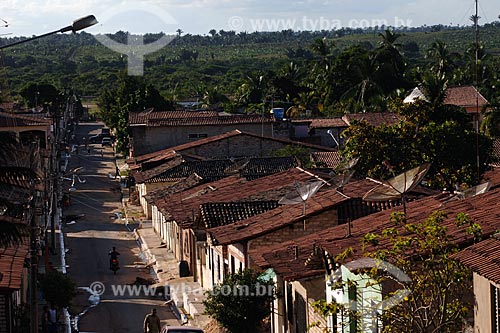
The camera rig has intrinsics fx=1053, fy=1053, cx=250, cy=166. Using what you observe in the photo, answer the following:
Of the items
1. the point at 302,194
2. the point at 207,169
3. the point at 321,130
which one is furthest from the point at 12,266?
the point at 321,130

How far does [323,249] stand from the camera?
1778 cm

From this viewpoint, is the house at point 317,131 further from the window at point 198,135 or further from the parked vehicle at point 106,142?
the parked vehicle at point 106,142

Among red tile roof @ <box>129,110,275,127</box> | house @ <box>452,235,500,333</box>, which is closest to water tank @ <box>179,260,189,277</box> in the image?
house @ <box>452,235,500,333</box>

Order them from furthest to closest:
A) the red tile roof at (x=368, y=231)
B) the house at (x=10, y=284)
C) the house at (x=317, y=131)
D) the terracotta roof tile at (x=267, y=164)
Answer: the house at (x=317, y=131) → the terracotta roof tile at (x=267, y=164) → the house at (x=10, y=284) → the red tile roof at (x=368, y=231)

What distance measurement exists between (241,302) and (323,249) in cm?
542

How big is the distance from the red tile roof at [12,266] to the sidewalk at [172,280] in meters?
5.03

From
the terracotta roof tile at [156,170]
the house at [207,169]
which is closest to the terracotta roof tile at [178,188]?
the house at [207,169]

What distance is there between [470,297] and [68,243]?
31814 mm

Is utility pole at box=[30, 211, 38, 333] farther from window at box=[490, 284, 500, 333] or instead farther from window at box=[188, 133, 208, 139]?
window at box=[188, 133, 208, 139]

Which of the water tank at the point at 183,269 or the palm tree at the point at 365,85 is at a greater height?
the palm tree at the point at 365,85

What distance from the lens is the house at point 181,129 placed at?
6041 cm

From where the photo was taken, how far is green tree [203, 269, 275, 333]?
2272cm

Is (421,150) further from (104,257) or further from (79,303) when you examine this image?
(104,257)

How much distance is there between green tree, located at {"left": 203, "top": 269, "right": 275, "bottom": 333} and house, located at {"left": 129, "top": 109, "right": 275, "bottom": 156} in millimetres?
37258
